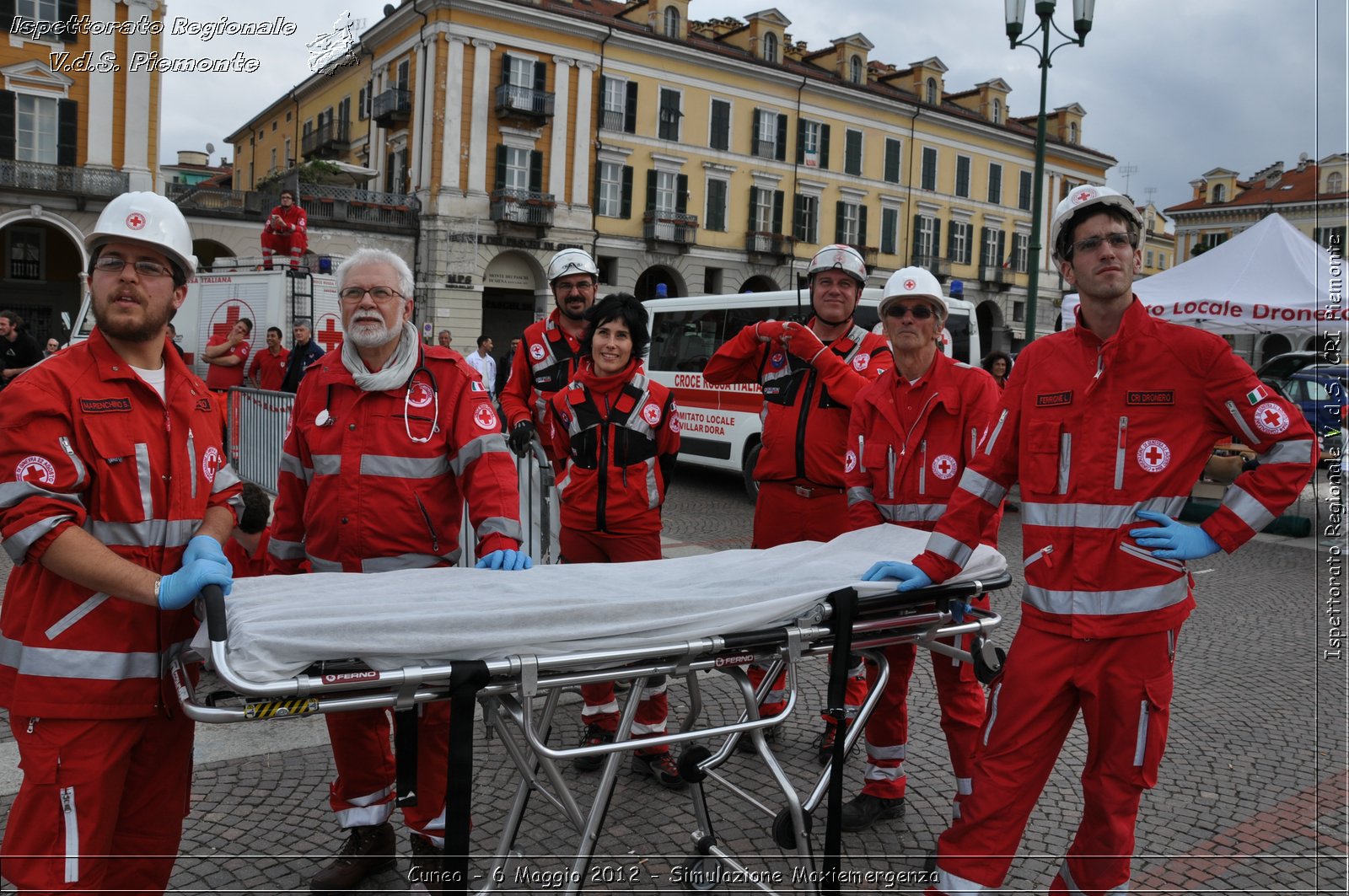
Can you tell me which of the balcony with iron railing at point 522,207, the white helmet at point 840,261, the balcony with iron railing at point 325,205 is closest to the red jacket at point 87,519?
the white helmet at point 840,261

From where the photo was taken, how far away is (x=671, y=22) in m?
39.2

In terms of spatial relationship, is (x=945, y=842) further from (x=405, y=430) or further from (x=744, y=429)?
(x=744, y=429)

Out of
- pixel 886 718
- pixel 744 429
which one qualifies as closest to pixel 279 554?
pixel 886 718

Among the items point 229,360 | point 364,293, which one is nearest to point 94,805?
point 364,293

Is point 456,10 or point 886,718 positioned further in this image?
point 456,10

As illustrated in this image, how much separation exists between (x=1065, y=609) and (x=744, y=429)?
10.4 meters

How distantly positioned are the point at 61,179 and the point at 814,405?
29.7 m

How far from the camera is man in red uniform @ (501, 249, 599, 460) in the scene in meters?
5.63

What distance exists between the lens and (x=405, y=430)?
10.7ft

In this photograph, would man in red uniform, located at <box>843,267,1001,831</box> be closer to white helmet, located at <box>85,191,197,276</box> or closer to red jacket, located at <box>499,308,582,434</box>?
red jacket, located at <box>499,308,582,434</box>

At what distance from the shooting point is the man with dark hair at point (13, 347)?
1148cm

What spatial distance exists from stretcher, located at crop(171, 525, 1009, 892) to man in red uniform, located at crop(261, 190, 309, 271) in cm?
1239

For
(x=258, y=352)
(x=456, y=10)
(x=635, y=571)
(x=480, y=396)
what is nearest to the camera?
(x=635, y=571)

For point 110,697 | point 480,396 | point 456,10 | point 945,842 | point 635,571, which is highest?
point 456,10
